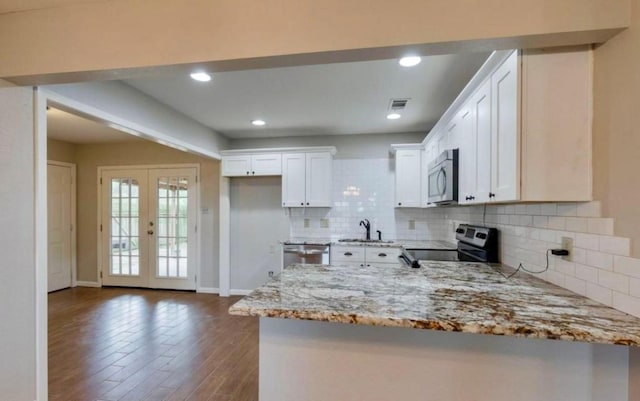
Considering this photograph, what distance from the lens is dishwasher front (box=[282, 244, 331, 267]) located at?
13.1 feet

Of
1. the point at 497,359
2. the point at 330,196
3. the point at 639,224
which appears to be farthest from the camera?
the point at 330,196

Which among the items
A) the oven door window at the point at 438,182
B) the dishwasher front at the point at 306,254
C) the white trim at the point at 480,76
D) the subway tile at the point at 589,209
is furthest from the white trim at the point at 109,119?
the subway tile at the point at 589,209

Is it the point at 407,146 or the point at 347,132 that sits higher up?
the point at 347,132

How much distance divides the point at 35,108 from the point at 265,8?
161cm

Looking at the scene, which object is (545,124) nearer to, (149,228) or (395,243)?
(395,243)

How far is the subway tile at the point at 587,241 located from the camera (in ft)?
4.61

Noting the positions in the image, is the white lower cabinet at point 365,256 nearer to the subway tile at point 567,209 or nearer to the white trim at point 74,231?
the subway tile at point 567,209

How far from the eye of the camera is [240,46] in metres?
1.47

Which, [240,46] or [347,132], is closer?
[240,46]

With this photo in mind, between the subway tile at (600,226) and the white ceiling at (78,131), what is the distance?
4693 mm

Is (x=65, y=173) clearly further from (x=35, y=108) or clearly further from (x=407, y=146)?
(x=407, y=146)

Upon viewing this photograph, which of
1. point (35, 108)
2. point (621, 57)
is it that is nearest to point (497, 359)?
point (621, 57)

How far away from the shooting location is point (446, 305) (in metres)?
1.33

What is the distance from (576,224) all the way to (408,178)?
8.60ft
